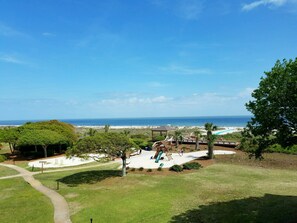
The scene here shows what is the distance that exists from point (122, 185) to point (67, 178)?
963 centimetres

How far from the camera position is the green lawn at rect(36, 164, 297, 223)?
21016 mm

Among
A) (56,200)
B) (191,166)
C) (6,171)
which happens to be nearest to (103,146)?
(56,200)

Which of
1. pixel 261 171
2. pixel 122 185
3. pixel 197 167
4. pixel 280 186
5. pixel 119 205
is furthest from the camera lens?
pixel 197 167

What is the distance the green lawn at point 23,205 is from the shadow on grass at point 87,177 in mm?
4492

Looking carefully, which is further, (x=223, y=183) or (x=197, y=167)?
(x=197, y=167)

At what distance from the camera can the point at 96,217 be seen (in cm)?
2136

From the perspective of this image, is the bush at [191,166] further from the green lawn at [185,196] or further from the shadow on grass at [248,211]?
the shadow on grass at [248,211]

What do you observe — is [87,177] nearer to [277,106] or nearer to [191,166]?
[191,166]

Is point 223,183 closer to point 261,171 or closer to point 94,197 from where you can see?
point 261,171

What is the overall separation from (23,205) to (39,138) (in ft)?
102

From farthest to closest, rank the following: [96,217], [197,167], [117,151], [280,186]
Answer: [197,167] → [117,151] → [280,186] → [96,217]

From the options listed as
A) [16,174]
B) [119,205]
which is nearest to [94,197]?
[119,205]

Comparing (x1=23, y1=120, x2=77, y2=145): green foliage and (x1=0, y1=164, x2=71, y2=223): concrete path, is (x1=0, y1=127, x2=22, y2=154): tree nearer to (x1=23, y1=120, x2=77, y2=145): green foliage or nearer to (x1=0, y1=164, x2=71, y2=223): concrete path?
(x1=23, y1=120, x2=77, y2=145): green foliage

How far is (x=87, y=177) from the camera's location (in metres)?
36.0
